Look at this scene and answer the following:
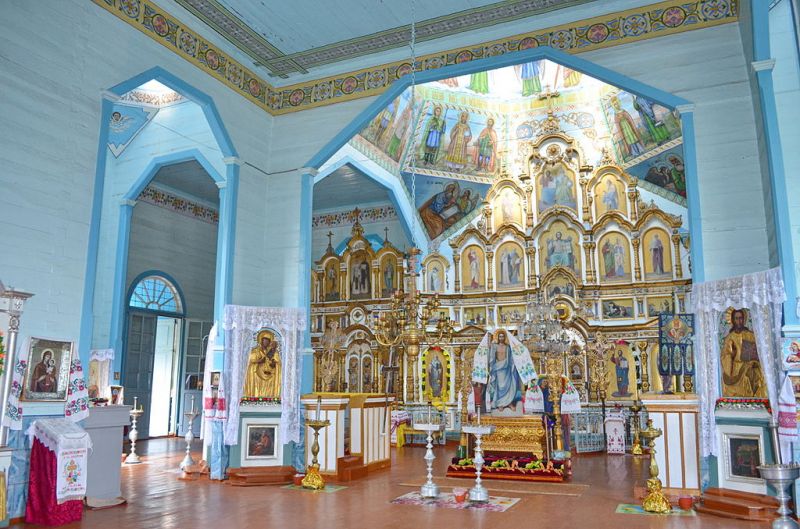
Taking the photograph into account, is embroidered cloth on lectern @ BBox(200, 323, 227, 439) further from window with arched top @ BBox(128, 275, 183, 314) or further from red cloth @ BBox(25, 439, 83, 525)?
window with arched top @ BBox(128, 275, 183, 314)

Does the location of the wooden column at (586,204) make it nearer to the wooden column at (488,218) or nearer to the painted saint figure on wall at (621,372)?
the wooden column at (488,218)

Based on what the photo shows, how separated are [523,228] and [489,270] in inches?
54.2

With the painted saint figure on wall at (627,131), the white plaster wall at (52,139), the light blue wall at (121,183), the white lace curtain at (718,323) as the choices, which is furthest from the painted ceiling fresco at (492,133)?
the white lace curtain at (718,323)

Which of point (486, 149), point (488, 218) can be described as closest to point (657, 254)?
point (488, 218)

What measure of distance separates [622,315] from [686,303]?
1.48 meters

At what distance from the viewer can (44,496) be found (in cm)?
679

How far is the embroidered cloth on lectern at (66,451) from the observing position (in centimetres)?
677

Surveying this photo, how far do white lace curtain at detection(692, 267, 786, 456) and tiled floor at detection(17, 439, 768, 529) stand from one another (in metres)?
1.29

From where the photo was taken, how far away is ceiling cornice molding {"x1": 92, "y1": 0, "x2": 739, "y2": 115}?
8930mm

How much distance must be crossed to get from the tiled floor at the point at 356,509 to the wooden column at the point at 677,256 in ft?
20.1

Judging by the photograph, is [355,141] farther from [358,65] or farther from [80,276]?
[80,276]

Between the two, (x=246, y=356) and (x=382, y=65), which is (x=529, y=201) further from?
(x=246, y=356)

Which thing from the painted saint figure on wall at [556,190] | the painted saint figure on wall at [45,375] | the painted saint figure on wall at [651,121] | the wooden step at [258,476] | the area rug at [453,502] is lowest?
the area rug at [453,502]

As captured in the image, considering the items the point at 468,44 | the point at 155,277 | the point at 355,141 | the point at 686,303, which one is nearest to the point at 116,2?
the point at 468,44
